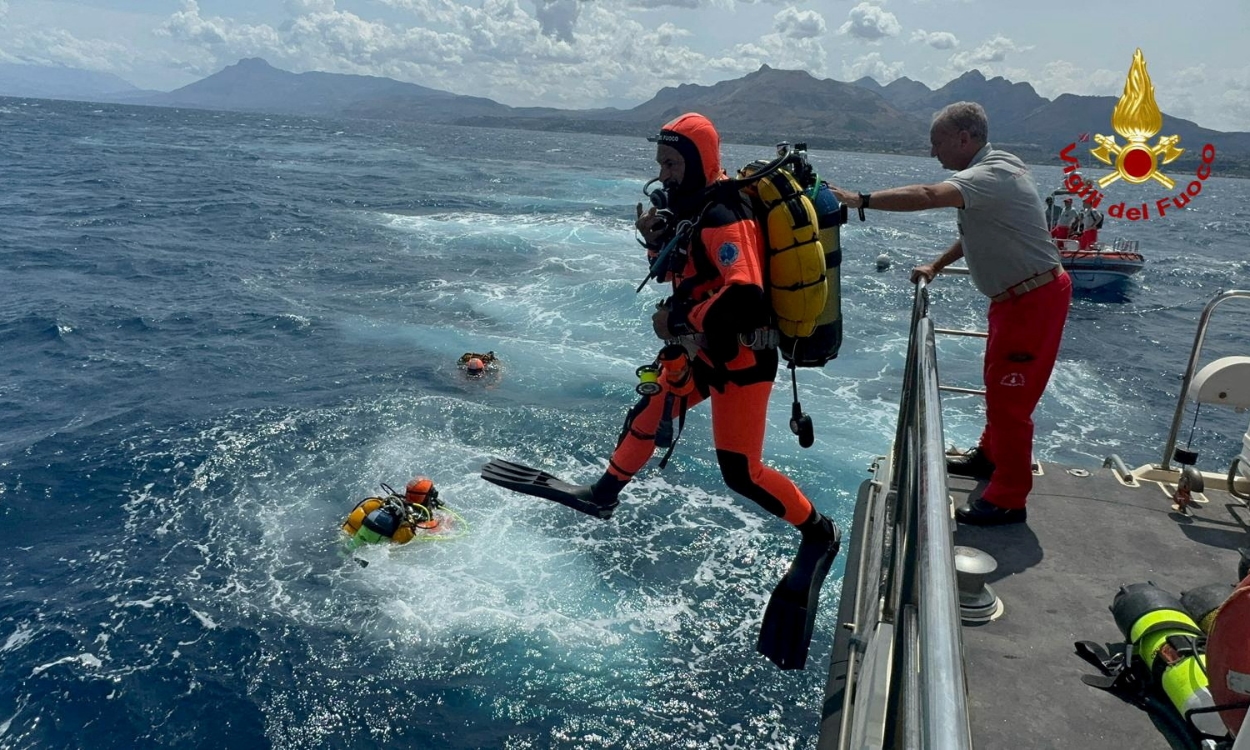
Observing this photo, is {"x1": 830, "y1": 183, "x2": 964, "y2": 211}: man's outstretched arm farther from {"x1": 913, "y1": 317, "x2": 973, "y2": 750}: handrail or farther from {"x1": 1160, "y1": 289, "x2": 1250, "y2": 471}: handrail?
{"x1": 913, "y1": 317, "x2": 973, "y2": 750}: handrail

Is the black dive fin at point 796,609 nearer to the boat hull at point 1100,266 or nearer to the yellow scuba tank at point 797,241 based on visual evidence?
the yellow scuba tank at point 797,241

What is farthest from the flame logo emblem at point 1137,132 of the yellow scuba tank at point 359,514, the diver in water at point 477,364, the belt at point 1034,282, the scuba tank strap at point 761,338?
the diver in water at point 477,364

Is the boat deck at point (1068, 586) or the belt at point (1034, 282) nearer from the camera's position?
the boat deck at point (1068, 586)

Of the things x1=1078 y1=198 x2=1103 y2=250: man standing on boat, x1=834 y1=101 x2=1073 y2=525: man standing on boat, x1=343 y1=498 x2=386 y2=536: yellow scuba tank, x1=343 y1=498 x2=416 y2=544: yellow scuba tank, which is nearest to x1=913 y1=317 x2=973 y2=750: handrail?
x1=834 y1=101 x2=1073 y2=525: man standing on boat

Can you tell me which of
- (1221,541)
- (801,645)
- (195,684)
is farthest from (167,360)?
(1221,541)

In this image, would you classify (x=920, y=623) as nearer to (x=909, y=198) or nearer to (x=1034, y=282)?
(x=909, y=198)

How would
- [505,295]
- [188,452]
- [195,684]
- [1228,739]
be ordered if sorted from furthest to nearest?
[505,295]
[188,452]
[195,684]
[1228,739]

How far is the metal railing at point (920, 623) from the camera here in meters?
1.21

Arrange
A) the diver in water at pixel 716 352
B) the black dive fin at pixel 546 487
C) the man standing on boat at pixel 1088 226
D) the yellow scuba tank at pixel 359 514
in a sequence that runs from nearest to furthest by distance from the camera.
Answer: the diver in water at pixel 716 352, the black dive fin at pixel 546 487, the yellow scuba tank at pixel 359 514, the man standing on boat at pixel 1088 226

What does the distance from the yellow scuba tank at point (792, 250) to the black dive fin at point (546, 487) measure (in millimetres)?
1873

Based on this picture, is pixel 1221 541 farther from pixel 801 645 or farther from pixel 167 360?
pixel 167 360

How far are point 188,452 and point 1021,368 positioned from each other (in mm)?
12798

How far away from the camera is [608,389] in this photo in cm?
1666

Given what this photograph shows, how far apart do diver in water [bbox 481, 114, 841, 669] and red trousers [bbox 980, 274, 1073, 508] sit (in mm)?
1073
